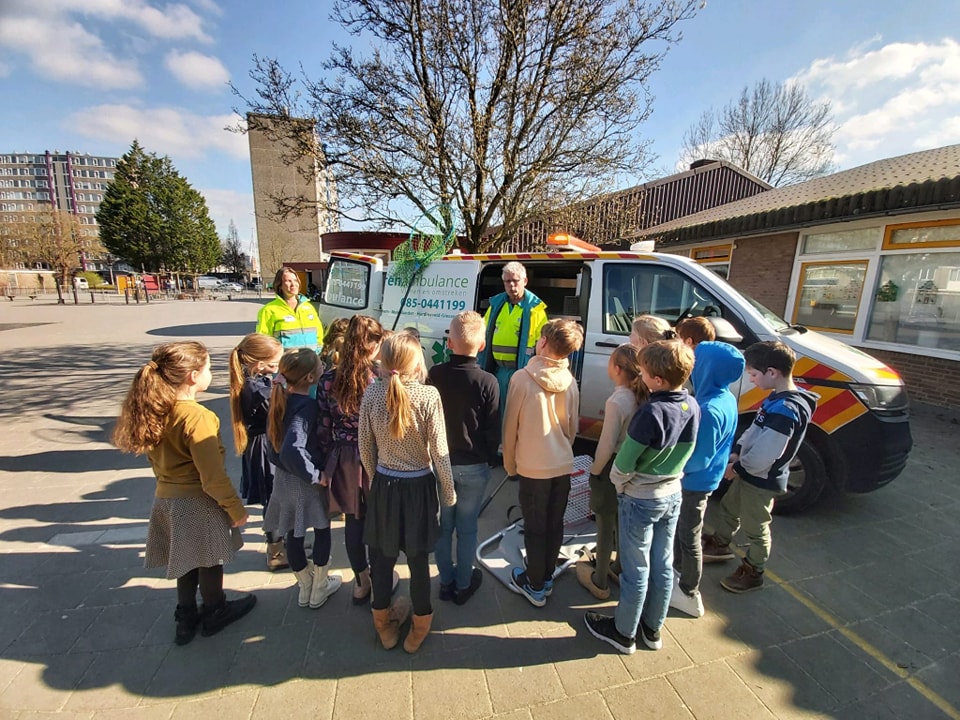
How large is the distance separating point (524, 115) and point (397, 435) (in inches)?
305

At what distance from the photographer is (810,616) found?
2.34m

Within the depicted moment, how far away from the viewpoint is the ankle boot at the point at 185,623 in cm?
207

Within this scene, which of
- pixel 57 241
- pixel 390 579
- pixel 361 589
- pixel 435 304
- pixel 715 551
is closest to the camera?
pixel 390 579

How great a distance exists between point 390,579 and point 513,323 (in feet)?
7.93

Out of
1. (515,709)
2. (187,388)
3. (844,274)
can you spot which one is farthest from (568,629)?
(844,274)

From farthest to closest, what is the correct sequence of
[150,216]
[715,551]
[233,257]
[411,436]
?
[233,257], [150,216], [715,551], [411,436]

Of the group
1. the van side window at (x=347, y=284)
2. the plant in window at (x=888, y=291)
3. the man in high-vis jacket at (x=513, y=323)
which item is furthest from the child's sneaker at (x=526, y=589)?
the plant in window at (x=888, y=291)

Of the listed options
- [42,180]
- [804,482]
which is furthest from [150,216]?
[42,180]

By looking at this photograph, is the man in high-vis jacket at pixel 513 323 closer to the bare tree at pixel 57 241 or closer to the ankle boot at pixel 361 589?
the ankle boot at pixel 361 589

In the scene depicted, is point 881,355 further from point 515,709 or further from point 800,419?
point 515,709

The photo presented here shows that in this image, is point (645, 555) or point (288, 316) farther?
point (288, 316)

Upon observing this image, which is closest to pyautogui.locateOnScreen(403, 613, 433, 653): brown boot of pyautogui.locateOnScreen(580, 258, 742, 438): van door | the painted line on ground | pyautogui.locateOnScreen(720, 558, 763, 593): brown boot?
pyautogui.locateOnScreen(720, 558, 763, 593): brown boot

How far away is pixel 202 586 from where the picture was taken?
2098 millimetres

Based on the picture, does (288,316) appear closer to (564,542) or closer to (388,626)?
(388,626)
